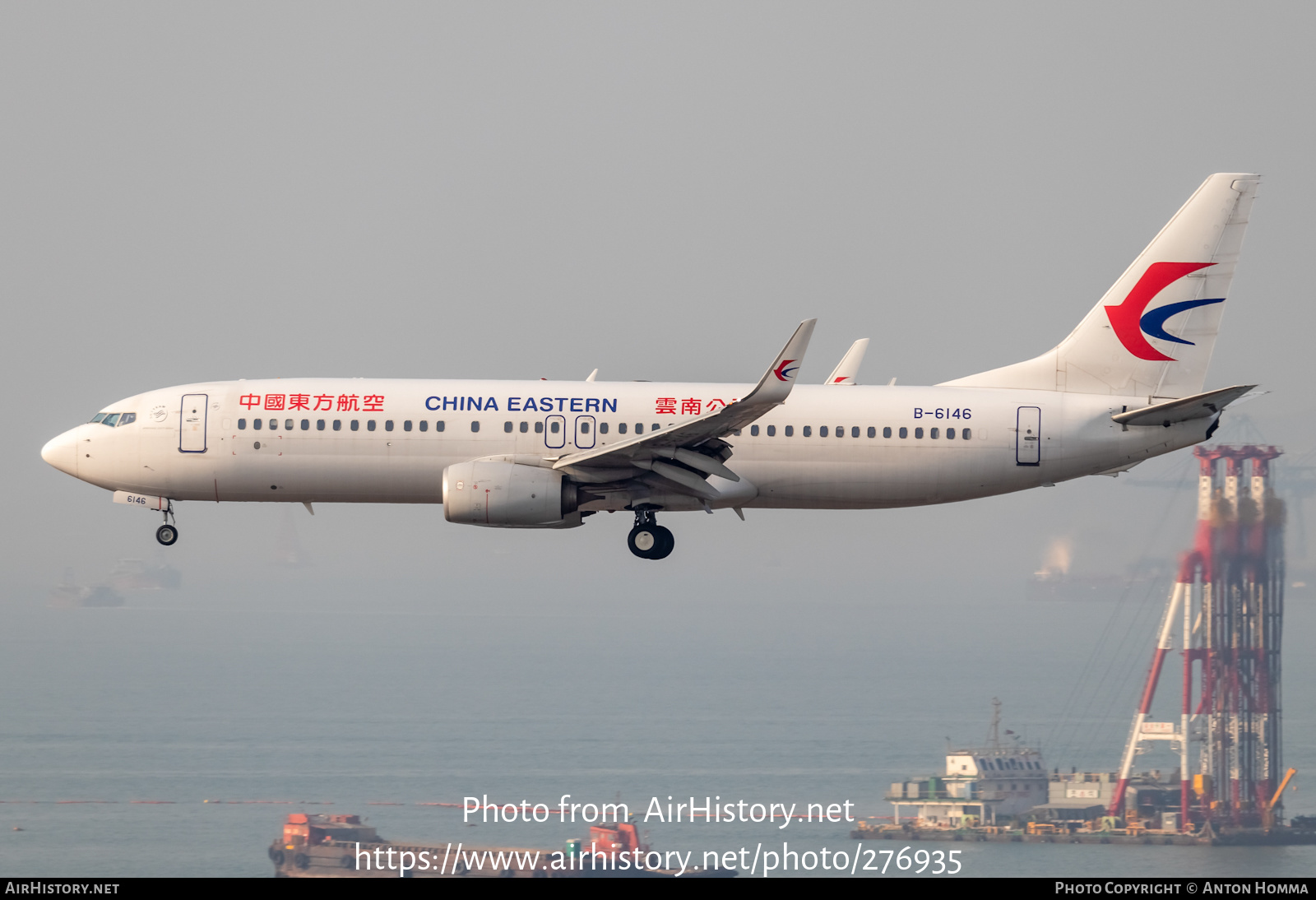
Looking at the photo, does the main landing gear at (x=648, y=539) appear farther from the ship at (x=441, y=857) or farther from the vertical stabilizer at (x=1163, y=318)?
the ship at (x=441, y=857)

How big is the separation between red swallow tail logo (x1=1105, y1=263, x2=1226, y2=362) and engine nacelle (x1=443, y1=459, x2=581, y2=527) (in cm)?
1651

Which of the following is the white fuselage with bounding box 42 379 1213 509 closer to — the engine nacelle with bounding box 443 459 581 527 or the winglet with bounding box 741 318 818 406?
the engine nacelle with bounding box 443 459 581 527

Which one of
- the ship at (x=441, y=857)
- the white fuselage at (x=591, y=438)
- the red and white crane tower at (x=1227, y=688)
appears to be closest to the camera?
the white fuselage at (x=591, y=438)

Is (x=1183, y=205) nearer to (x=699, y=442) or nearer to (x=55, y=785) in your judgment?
(x=699, y=442)

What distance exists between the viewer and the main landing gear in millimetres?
38281

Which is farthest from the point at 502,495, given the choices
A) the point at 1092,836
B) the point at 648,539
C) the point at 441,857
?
the point at 1092,836

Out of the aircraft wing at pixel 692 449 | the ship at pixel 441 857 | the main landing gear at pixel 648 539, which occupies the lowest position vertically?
the ship at pixel 441 857

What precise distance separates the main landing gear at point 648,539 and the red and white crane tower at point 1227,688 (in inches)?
3251

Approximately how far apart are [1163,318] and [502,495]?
19.1m

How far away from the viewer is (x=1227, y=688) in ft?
467

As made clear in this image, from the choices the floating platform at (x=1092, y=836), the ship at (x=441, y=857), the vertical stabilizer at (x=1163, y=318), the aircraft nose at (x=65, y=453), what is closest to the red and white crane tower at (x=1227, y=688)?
the floating platform at (x=1092, y=836)

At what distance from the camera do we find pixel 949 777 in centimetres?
13988

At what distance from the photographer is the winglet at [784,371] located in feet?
107

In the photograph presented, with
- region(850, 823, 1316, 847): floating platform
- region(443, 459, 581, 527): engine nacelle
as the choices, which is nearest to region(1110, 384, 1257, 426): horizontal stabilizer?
region(443, 459, 581, 527): engine nacelle
